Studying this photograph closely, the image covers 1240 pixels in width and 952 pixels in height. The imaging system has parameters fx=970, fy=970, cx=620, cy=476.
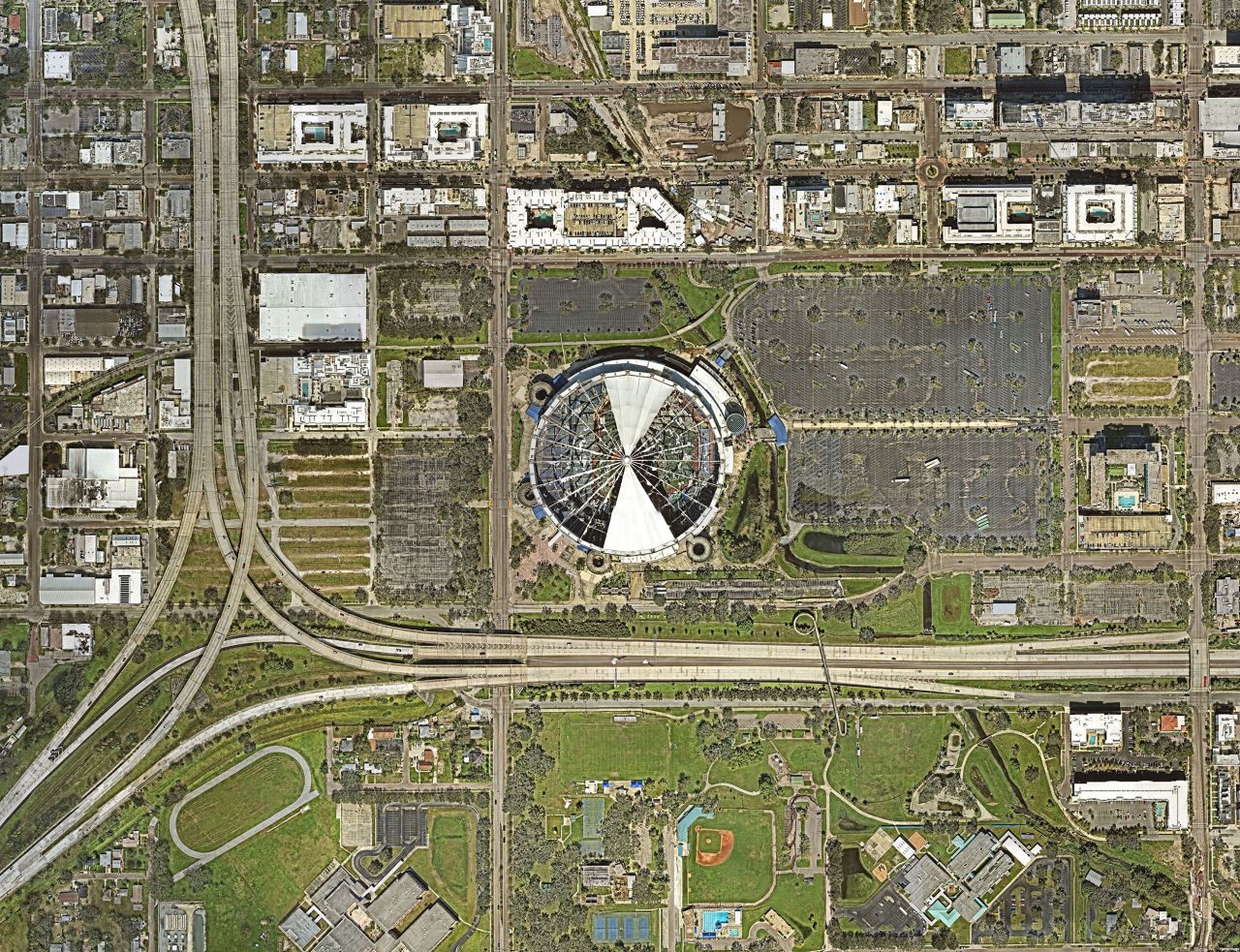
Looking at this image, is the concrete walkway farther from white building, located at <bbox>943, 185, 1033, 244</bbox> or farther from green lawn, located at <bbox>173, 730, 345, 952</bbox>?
white building, located at <bbox>943, 185, 1033, 244</bbox>

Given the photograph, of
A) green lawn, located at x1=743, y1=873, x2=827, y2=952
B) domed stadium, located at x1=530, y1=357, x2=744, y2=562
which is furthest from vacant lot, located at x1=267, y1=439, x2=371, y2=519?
green lawn, located at x1=743, y1=873, x2=827, y2=952

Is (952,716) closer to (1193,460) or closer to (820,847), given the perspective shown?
(820,847)

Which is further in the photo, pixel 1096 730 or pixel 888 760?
pixel 888 760

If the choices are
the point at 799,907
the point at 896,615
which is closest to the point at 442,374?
the point at 896,615

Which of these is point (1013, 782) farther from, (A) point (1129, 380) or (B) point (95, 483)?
(B) point (95, 483)

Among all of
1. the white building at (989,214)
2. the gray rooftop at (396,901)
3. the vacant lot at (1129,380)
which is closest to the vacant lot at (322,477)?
the gray rooftop at (396,901)

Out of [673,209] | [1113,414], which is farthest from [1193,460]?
[673,209]

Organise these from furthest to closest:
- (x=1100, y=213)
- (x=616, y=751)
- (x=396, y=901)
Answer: (x=616, y=751) < (x=396, y=901) < (x=1100, y=213)

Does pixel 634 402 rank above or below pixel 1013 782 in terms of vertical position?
above
